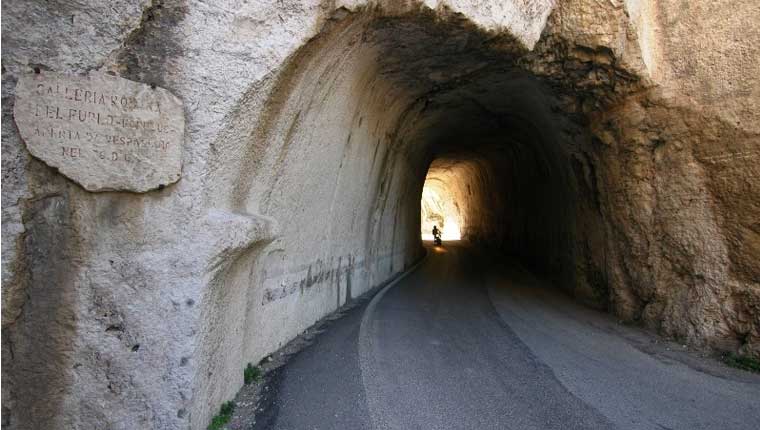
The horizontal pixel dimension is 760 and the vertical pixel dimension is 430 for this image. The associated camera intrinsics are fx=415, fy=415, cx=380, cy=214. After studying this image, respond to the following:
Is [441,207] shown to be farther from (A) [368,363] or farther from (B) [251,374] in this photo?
(B) [251,374]

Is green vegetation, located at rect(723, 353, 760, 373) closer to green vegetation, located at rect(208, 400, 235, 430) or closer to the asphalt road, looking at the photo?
the asphalt road

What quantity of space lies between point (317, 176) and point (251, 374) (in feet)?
9.44

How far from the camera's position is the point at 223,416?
12.9 ft

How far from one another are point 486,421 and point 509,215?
1642 centimetres

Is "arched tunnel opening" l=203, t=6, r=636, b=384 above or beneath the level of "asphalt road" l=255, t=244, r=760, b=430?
above

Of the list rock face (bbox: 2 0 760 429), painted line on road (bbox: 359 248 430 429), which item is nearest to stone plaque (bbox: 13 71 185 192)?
rock face (bbox: 2 0 760 429)

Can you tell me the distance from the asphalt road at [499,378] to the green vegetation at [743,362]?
0.30m

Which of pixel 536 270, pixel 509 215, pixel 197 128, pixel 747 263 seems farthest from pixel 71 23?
pixel 509 215

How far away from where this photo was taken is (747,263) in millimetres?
6062

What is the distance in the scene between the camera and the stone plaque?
3115 millimetres

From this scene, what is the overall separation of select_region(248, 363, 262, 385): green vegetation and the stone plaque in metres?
2.49

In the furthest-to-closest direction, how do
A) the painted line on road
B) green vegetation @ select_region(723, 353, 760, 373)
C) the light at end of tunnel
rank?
the light at end of tunnel < green vegetation @ select_region(723, 353, 760, 373) < the painted line on road

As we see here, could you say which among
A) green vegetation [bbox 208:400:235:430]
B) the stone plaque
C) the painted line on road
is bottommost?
green vegetation [bbox 208:400:235:430]

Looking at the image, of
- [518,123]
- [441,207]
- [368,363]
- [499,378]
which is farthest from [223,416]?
[441,207]
